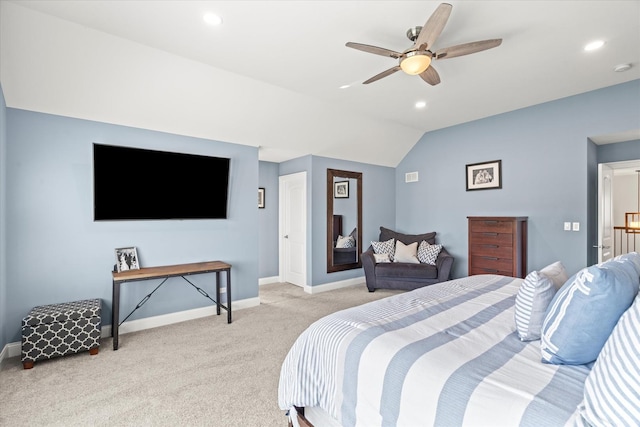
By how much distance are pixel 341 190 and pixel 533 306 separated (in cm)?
429

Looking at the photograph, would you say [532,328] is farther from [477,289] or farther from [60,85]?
[60,85]

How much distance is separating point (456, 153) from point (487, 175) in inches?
25.7

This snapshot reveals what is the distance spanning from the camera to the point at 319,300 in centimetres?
465

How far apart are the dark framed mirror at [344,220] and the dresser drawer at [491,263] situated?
199 cm

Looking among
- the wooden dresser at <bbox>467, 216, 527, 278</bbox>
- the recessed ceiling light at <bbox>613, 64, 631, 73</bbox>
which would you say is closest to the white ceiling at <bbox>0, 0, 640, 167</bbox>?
the recessed ceiling light at <bbox>613, 64, 631, 73</bbox>

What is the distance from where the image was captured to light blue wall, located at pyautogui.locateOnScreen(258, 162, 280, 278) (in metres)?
5.73

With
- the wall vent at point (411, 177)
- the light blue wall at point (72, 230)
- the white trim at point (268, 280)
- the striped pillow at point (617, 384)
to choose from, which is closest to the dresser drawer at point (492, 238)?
the wall vent at point (411, 177)

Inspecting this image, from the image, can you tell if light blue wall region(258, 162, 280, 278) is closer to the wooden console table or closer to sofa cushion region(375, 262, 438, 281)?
the wooden console table

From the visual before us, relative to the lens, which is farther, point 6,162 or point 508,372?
point 6,162

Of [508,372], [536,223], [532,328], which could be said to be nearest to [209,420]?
[508,372]

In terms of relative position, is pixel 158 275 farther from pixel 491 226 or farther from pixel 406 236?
pixel 491 226

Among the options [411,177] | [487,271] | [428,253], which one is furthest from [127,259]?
[411,177]

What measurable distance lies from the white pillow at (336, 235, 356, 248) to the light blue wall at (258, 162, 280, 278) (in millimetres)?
1260

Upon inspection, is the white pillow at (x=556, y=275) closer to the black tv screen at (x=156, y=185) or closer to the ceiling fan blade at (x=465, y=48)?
the ceiling fan blade at (x=465, y=48)
